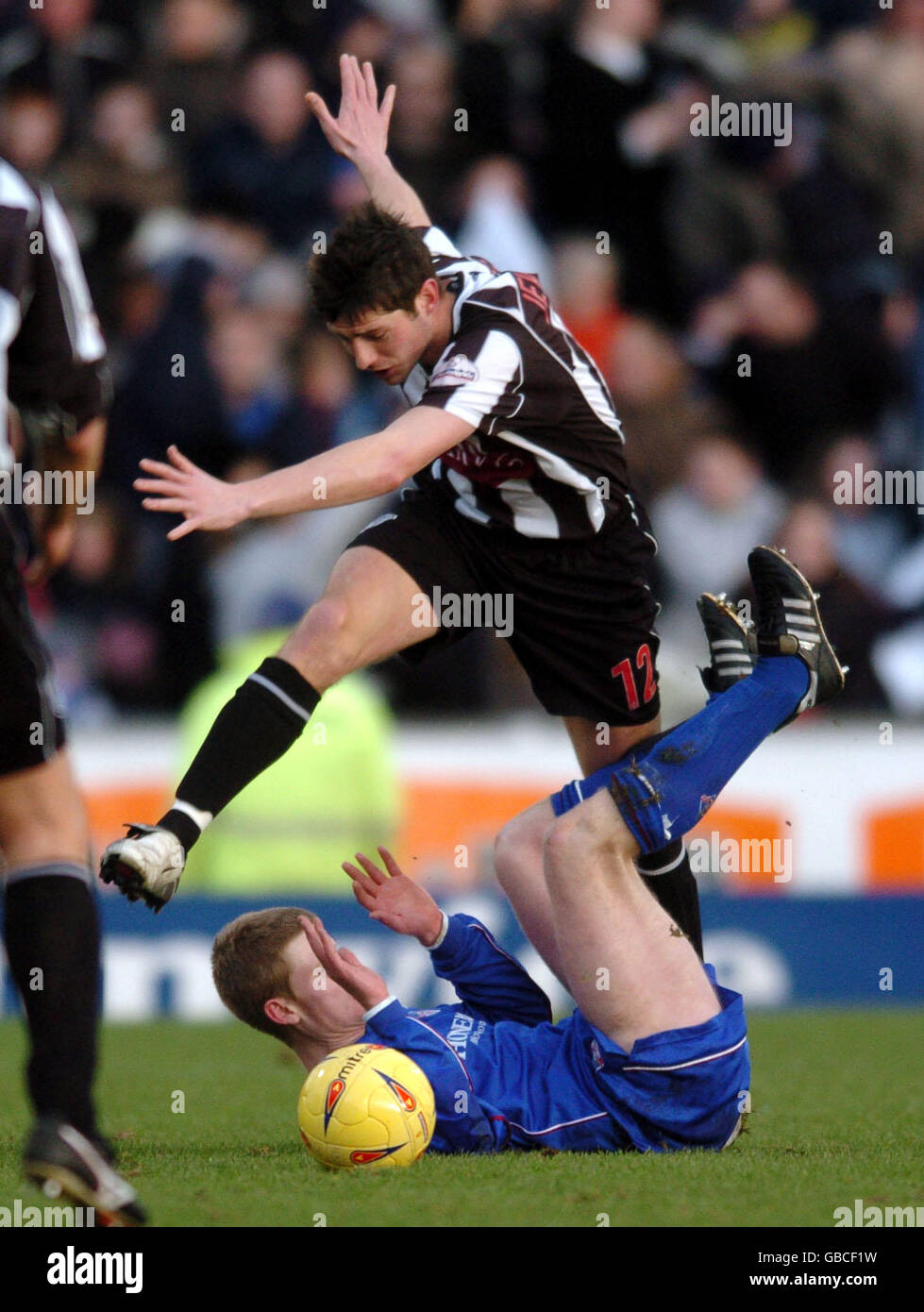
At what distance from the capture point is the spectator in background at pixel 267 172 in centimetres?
1073

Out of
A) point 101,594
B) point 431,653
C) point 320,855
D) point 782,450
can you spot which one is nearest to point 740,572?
point 782,450

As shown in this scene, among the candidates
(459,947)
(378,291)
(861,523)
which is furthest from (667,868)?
(861,523)

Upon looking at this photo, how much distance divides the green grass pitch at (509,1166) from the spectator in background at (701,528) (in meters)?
3.76

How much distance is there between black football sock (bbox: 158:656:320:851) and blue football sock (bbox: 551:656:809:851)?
77 cm

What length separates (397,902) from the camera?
459 cm

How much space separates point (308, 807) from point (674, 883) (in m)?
3.98

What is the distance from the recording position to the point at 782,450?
1047 cm

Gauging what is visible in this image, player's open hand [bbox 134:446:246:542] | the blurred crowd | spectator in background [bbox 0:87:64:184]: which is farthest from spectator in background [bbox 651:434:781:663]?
player's open hand [bbox 134:446:246:542]

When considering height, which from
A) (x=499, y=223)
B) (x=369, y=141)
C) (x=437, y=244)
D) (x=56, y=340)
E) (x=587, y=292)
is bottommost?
(x=56, y=340)

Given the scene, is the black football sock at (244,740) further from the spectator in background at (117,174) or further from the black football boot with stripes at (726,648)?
the spectator in background at (117,174)

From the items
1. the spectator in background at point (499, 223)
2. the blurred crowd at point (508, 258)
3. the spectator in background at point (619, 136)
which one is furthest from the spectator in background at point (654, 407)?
the spectator in background at point (499, 223)

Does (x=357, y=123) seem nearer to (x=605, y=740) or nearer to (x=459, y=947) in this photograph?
(x=605, y=740)

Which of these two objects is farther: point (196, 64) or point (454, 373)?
point (196, 64)
